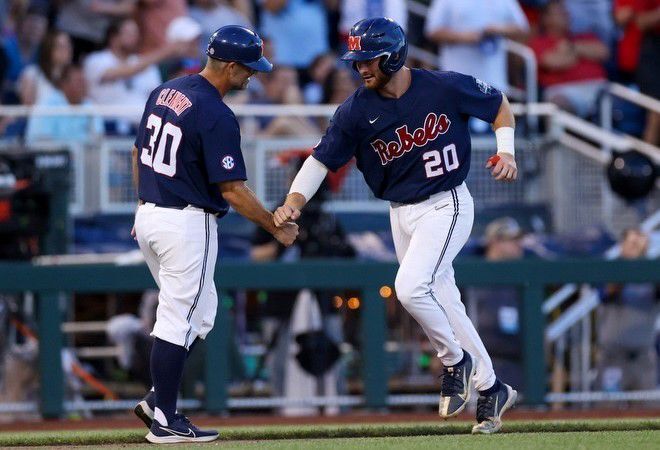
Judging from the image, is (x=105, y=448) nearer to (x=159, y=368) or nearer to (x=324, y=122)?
(x=159, y=368)

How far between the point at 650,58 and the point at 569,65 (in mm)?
714

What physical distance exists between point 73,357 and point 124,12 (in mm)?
3360

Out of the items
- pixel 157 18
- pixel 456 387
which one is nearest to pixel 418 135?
pixel 456 387

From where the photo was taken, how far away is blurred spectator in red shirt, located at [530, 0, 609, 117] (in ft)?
40.9

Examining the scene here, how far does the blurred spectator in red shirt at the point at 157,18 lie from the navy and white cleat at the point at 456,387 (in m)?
5.92

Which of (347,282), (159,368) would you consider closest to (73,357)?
(347,282)

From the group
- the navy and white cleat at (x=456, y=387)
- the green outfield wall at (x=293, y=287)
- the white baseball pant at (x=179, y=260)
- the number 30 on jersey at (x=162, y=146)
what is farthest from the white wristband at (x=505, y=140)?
the green outfield wall at (x=293, y=287)

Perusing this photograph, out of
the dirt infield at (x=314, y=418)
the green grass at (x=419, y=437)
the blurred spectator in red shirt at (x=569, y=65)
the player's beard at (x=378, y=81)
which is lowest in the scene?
the dirt infield at (x=314, y=418)

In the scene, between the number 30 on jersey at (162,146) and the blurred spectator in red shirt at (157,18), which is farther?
the blurred spectator in red shirt at (157,18)

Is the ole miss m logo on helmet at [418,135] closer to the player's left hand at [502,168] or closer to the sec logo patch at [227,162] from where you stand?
the player's left hand at [502,168]

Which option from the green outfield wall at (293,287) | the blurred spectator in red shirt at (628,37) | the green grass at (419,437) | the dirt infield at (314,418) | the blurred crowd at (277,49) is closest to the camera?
the green grass at (419,437)

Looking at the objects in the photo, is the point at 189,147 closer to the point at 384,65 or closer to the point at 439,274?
the point at 384,65

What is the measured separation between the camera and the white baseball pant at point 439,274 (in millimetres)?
6891

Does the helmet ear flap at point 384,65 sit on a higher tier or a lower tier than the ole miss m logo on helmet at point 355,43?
lower
